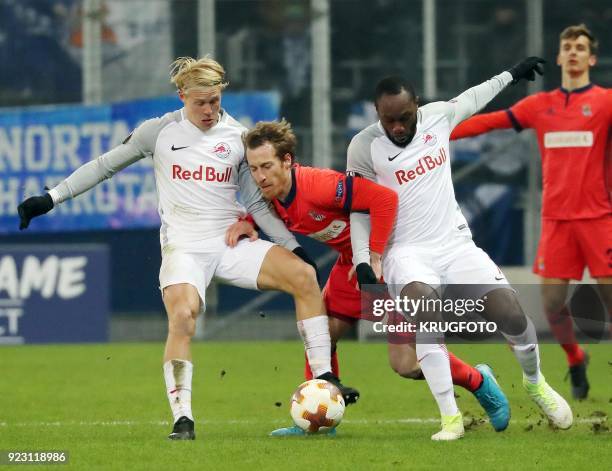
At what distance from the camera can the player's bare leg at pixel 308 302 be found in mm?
7984

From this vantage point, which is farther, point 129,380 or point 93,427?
point 129,380

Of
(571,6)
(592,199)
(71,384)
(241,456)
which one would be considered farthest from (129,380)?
(571,6)

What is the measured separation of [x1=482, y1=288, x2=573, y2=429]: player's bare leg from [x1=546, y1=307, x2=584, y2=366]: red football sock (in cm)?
204

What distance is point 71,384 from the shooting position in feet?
38.0

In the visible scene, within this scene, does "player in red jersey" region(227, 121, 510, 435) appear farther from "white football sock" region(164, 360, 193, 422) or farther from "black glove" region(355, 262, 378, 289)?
"white football sock" region(164, 360, 193, 422)

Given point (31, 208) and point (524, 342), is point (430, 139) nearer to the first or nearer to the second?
point (524, 342)

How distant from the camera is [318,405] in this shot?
779 centimetres

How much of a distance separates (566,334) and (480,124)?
6.73ft

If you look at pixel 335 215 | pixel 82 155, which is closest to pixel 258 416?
pixel 335 215

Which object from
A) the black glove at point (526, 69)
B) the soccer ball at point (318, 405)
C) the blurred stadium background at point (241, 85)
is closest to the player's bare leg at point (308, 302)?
the soccer ball at point (318, 405)

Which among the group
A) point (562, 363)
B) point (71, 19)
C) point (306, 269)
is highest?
point (71, 19)

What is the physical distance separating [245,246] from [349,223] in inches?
24.3

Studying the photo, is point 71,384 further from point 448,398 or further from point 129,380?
point 448,398

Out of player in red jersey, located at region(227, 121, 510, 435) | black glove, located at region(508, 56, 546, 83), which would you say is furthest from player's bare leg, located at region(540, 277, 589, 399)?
black glove, located at region(508, 56, 546, 83)
